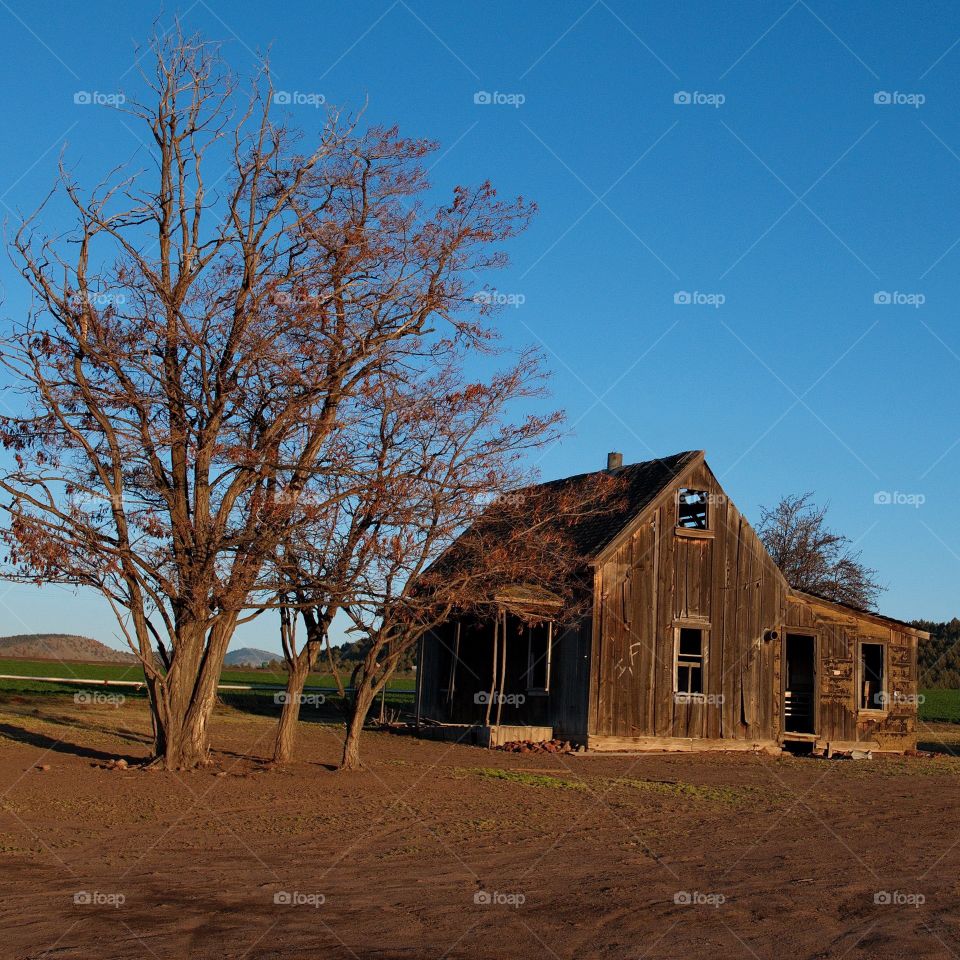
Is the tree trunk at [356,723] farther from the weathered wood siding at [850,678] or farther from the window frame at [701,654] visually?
the weathered wood siding at [850,678]

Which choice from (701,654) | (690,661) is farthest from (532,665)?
(701,654)

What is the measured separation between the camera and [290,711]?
1853 cm

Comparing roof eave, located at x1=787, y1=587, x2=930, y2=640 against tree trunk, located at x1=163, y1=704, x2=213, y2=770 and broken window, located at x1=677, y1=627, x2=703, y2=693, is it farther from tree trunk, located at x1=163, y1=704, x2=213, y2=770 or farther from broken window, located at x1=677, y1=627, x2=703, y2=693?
tree trunk, located at x1=163, y1=704, x2=213, y2=770

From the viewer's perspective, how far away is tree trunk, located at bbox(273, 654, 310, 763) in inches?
722

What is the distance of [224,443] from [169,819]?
6.17 m

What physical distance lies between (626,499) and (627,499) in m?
0.12

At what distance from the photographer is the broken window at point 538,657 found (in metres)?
25.7

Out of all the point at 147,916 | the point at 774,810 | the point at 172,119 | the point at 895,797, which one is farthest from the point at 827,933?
the point at 172,119

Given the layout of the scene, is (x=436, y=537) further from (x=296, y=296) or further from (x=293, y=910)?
(x=293, y=910)

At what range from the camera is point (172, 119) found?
1794 centimetres

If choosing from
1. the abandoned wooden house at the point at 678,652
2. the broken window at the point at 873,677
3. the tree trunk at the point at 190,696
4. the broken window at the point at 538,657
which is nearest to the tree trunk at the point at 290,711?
the tree trunk at the point at 190,696

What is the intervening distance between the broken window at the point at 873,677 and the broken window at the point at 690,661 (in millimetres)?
4735

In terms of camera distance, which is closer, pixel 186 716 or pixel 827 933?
pixel 827 933

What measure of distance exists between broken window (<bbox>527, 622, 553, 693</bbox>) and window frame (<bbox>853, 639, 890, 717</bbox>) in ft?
25.2
